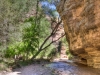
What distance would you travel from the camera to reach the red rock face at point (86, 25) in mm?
9477

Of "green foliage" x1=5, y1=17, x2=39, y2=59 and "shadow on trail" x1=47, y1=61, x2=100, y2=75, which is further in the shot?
"green foliage" x1=5, y1=17, x2=39, y2=59

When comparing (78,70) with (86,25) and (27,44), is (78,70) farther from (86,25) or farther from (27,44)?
(27,44)

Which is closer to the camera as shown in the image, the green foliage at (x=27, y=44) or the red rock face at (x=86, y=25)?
the red rock face at (x=86, y=25)

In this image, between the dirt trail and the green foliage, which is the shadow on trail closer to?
the dirt trail

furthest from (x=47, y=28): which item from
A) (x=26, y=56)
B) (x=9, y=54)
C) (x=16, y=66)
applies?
(x=16, y=66)

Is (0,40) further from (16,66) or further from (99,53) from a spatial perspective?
(99,53)

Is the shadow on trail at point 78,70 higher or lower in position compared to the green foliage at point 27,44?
lower

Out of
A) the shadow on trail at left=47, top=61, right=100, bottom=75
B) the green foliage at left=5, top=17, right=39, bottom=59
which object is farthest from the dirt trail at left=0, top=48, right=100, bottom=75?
the green foliage at left=5, top=17, right=39, bottom=59

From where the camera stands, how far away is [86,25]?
10.2 meters

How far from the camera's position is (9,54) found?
63.3ft

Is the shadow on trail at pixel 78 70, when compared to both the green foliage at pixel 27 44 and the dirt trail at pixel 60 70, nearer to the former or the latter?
the dirt trail at pixel 60 70

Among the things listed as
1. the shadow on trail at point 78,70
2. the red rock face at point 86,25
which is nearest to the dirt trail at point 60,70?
the shadow on trail at point 78,70

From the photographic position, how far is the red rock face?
31.1 feet

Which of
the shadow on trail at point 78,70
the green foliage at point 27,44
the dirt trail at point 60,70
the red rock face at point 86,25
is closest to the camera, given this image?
the red rock face at point 86,25
